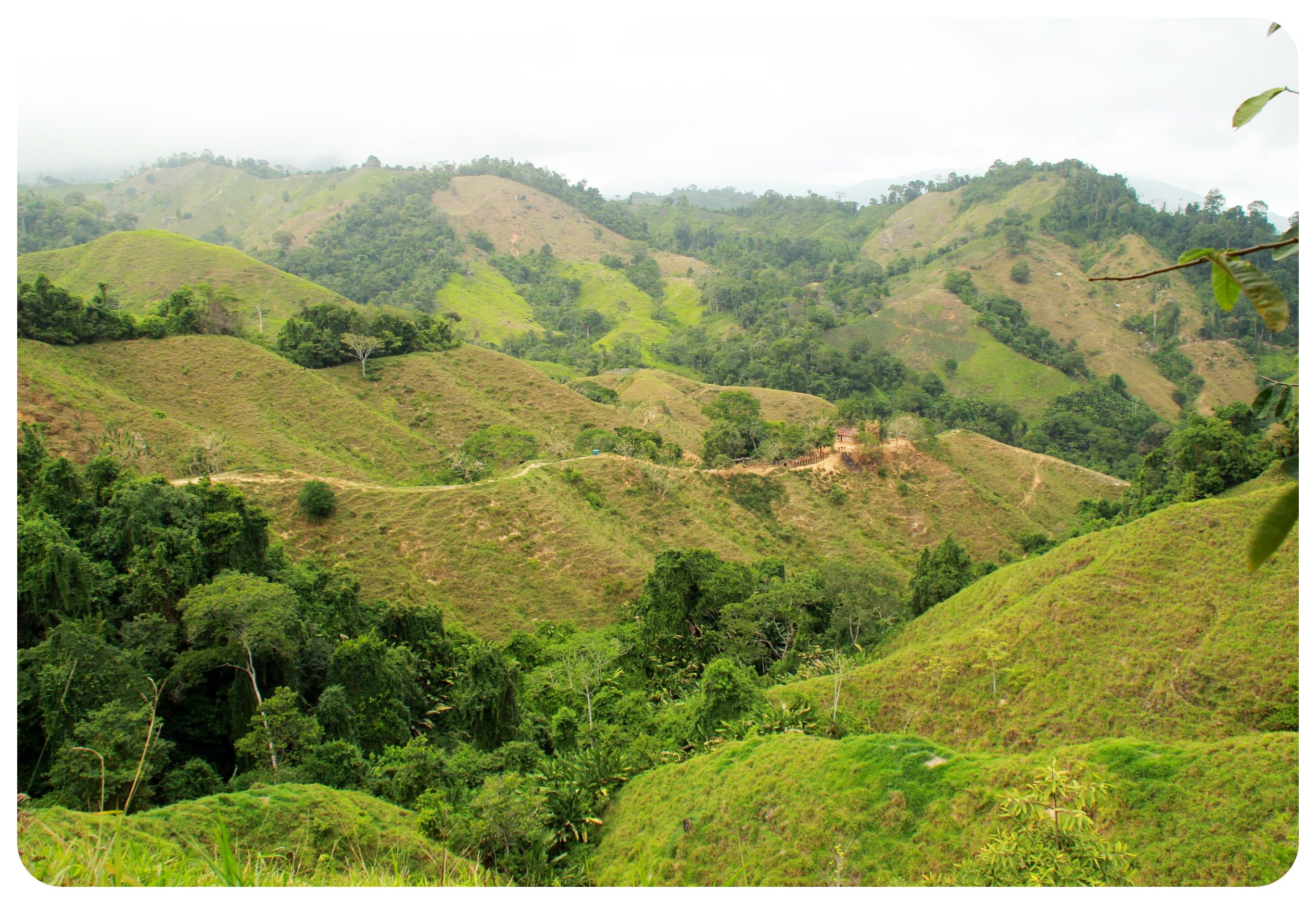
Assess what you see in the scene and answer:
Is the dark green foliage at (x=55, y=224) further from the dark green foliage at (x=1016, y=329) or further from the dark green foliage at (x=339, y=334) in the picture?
the dark green foliage at (x=1016, y=329)

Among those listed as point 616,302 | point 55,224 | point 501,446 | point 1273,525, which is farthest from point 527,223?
point 1273,525

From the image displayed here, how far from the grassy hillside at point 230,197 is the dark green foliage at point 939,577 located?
4694 inches

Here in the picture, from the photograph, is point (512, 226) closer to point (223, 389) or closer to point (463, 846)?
point (223, 389)

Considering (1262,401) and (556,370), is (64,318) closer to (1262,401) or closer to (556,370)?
(556,370)

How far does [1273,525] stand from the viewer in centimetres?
195

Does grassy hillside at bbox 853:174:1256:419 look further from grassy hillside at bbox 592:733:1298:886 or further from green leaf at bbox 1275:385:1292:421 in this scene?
green leaf at bbox 1275:385:1292:421

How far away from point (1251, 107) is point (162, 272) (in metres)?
81.2

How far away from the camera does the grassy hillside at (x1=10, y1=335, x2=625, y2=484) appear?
33.1 metres

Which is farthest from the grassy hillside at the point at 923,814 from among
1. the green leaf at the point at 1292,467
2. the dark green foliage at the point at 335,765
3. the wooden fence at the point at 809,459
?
the wooden fence at the point at 809,459

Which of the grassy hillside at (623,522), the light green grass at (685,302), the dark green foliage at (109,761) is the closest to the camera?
the dark green foliage at (109,761)

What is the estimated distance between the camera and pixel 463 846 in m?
11.6

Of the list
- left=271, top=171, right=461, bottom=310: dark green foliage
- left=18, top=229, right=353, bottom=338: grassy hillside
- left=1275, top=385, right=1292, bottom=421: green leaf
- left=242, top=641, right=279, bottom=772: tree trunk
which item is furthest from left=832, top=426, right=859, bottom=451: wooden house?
left=271, top=171, right=461, bottom=310: dark green foliage

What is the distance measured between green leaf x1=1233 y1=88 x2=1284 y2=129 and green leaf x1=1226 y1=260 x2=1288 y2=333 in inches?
29.1

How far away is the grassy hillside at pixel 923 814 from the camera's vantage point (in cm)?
978
